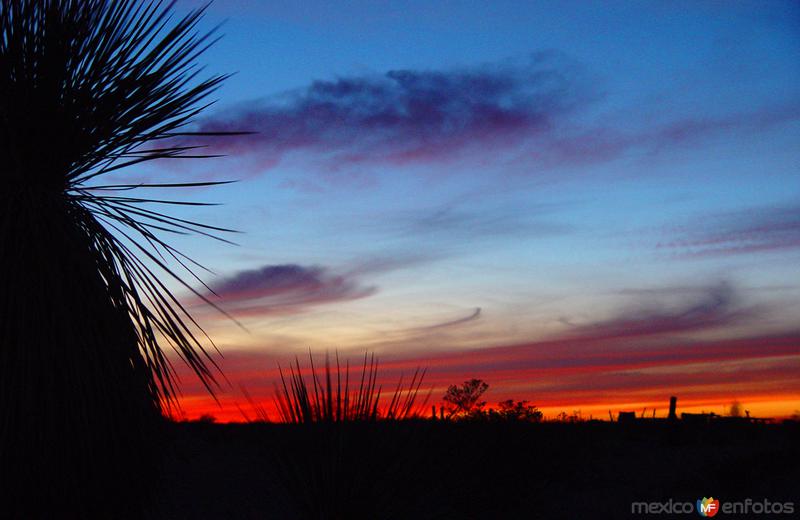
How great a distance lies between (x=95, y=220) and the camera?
22.0 ft

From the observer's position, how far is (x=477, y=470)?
14.6 meters

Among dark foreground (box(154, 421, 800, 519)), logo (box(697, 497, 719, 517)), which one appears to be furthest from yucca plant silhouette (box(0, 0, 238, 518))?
logo (box(697, 497, 719, 517))

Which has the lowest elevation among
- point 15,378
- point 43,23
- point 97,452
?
point 97,452

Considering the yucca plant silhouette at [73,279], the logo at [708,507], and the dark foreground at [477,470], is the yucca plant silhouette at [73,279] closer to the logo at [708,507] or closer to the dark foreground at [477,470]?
the dark foreground at [477,470]

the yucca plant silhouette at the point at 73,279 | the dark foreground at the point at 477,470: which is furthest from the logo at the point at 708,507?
the yucca plant silhouette at the point at 73,279

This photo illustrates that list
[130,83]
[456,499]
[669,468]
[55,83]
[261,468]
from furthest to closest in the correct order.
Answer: [261,468], [669,468], [456,499], [130,83], [55,83]

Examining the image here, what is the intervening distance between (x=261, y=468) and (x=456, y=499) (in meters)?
8.32

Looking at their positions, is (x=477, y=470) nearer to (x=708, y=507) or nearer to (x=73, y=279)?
(x=708, y=507)

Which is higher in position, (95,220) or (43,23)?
(43,23)

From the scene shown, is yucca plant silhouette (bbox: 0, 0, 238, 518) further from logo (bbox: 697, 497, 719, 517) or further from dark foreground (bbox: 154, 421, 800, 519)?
logo (bbox: 697, 497, 719, 517)

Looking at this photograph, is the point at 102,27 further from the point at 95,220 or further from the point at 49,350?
the point at 49,350

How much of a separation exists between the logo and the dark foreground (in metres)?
0.28

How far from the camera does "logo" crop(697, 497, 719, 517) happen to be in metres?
13.2

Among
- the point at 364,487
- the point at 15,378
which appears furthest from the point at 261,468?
the point at 15,378
